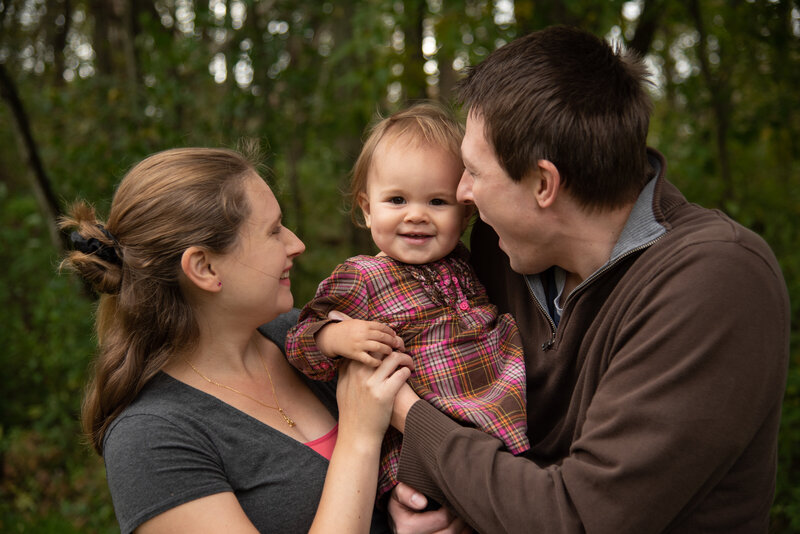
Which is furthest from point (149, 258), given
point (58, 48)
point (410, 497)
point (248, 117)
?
point (58, 48)

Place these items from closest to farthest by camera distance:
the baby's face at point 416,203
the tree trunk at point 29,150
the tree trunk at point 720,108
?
the baby's face at point 416,203 < the tree trunk at point 29,150 < the tree trunk at point 720,108

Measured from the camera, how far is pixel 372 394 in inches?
79.5

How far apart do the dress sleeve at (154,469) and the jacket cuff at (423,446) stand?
1.65 feet

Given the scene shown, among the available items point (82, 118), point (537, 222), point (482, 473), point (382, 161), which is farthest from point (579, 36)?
point (82, 118)

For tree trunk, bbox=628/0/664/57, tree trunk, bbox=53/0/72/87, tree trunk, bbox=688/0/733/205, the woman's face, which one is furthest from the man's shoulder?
tree trunk, bbox=53/0/72/87

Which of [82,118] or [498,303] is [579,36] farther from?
[82,118]

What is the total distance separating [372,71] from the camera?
15.0ft

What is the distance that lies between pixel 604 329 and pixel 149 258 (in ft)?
4.27

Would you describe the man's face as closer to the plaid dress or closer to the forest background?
the plaid dress

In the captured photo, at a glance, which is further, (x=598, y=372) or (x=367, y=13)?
(x=367, y=13)

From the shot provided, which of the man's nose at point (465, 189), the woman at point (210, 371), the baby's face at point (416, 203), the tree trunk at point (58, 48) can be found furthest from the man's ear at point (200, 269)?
the tree trunk at point (58, 48)

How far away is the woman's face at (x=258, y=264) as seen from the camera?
2.07m

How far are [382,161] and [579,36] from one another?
73cm

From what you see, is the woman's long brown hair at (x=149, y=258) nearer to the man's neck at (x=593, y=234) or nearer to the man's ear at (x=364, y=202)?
the man's ear at (x=364, y=202)
